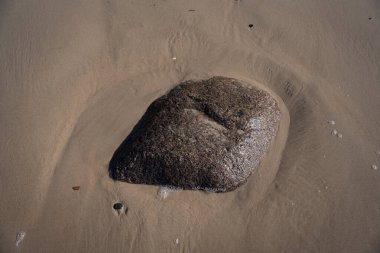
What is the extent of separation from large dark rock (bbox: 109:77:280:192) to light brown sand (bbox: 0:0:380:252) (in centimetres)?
16

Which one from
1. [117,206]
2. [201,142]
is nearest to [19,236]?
[117,206]

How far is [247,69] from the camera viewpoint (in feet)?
14.8

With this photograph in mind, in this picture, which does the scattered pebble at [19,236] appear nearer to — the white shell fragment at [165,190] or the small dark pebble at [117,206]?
the small dark pebble at [117,206]

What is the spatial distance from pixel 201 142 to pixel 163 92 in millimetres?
1137

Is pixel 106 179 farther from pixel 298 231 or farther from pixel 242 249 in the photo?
pixel 298 231

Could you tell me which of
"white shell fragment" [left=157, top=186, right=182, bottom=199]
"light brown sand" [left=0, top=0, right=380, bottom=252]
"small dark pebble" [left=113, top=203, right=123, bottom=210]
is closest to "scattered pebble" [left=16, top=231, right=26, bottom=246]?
"light brown sand" [left=0, top=0, right=380, bottom=252]

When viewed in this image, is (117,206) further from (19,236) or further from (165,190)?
(19,236)

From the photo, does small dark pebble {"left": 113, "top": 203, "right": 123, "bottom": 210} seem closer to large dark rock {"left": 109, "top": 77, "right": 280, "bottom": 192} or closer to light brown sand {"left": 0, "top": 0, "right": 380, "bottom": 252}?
light brown sand {"left": 0, "top": 0, "right": 380, "bottom": 252}

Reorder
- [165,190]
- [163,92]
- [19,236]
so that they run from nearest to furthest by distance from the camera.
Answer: [19,236] < [165,190] < [163,92]

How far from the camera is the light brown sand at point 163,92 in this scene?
3359 millimetres

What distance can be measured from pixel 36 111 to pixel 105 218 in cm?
169

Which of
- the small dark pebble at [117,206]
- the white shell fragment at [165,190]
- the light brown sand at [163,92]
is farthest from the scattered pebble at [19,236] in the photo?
the white shell fragment at [165,190]

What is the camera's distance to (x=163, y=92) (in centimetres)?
428

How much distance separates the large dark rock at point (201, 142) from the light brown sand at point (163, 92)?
163 millimetres
